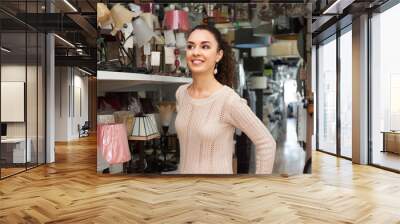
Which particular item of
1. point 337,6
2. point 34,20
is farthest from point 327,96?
point 34,20

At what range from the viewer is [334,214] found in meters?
3.81

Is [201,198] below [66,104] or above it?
below

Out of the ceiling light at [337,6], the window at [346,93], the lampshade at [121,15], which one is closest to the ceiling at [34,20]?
the lampshade at [121,15]

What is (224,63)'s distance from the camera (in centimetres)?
562

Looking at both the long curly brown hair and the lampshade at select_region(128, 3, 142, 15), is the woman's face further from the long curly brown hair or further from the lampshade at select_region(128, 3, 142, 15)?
the lampshade at select_region(128, 3, 142, 15)

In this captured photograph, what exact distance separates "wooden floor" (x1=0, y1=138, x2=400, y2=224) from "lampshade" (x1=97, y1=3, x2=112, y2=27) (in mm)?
2261

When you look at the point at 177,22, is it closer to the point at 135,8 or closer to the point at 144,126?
the point at 135,8

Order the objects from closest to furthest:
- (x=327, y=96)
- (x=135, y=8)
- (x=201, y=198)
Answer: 1. (x=201, y=198)
2. (x=135, y=8)
3. (x=327, y=96)

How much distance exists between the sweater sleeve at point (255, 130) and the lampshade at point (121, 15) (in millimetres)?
1914

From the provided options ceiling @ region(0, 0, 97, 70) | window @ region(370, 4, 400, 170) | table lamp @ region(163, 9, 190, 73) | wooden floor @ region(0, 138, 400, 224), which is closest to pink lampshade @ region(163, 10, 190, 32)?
table lamp @ region(163, 9, 190, 73)

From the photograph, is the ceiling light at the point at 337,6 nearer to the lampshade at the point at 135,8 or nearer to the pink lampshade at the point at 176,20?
the pink lampshade at the point at 176,20

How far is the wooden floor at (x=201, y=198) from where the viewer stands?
147 inches

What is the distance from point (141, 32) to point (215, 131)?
71.1 inches

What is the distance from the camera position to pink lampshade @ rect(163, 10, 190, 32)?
18.9 ft
